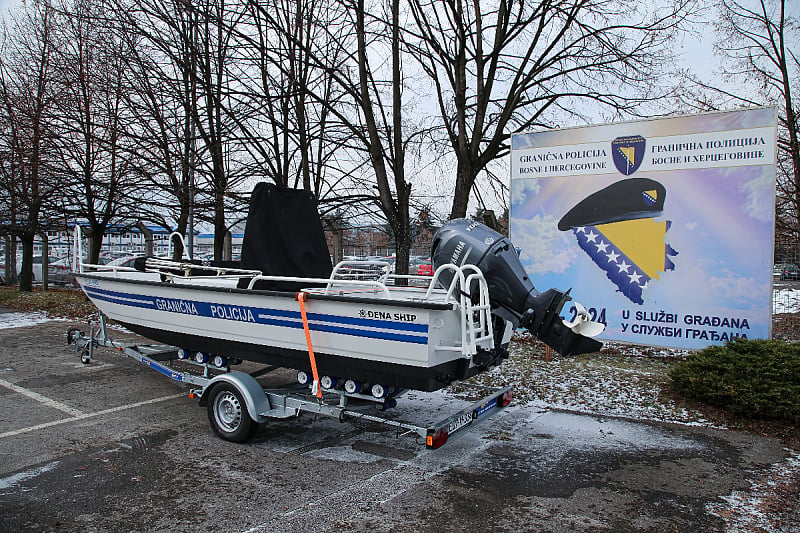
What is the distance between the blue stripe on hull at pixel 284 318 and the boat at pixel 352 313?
0.01 meters

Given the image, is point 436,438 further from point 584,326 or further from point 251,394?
point 251,394

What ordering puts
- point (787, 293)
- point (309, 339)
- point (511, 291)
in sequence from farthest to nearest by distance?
point (787, 293) → point (309, 339) → point (511, 291)

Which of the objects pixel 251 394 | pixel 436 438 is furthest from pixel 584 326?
pixel 251 394

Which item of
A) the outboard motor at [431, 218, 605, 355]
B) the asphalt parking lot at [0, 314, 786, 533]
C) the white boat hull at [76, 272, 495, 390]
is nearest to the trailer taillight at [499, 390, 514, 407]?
the asphalt parking lot at [0, 314, 786, 533]

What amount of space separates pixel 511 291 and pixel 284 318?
2.02 meters

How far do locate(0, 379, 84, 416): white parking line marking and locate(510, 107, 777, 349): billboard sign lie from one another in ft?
21.7

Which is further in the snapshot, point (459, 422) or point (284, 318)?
point (284, 318)

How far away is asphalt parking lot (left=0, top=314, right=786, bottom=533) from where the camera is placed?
3.89 m

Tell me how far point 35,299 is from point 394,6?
12.8m

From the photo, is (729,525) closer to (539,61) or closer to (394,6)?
(539,61)

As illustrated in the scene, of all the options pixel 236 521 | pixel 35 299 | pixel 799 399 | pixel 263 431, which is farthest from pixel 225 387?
pixel 35 299

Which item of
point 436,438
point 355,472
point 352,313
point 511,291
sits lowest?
point 355,472

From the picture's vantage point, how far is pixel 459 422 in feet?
15.5

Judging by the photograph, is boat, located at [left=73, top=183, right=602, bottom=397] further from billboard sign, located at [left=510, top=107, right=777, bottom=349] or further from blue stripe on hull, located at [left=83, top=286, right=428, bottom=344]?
billboard sign, located at [left=510, top=107, right=777, bottom=349]
